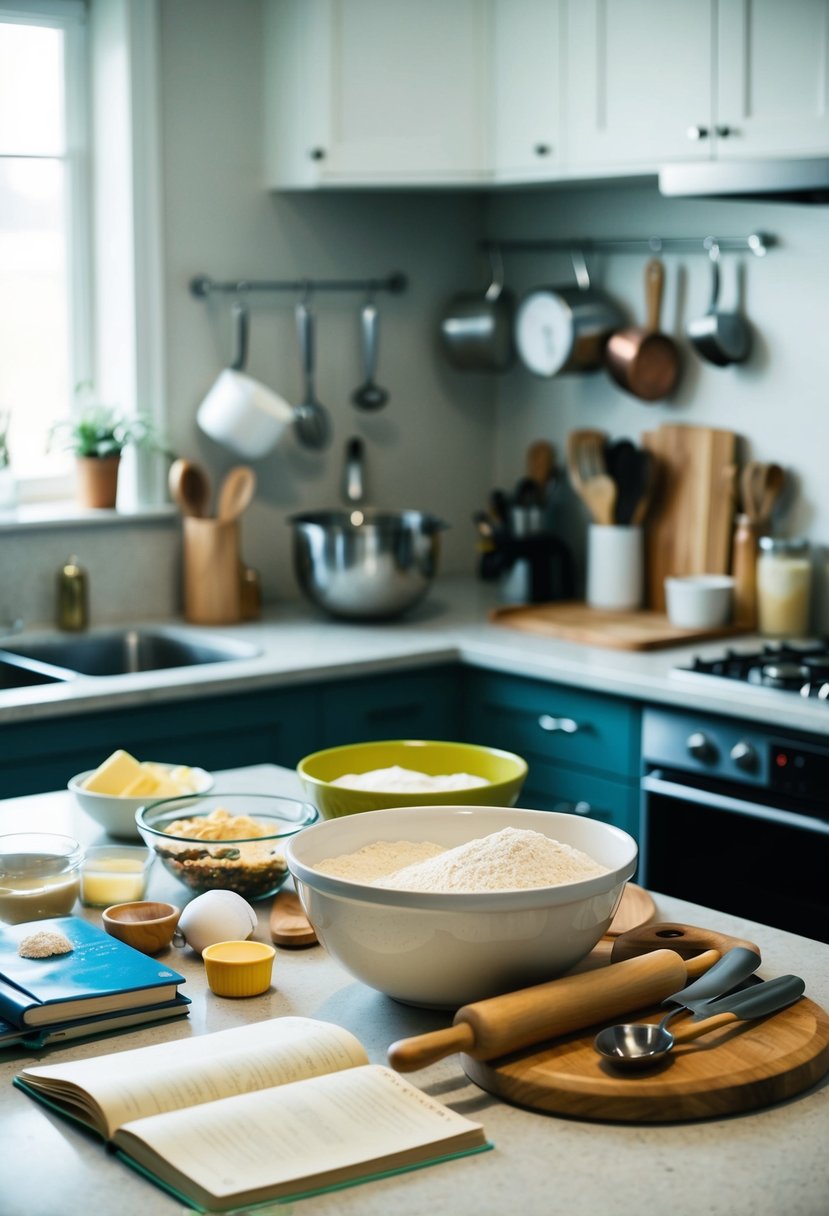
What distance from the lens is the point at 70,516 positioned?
3.50 meters

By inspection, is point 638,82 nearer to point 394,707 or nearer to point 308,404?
point 308,404

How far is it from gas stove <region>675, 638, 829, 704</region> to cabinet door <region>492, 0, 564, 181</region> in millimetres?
1174

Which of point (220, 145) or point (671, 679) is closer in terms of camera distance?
point (671, 679)

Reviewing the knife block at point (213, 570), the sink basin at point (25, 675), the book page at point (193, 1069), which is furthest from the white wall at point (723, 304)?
the book page at point (193, 1069)

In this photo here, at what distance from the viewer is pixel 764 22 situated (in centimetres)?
296

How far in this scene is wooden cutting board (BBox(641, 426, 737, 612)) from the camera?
354cm

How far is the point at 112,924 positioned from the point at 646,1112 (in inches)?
24.5

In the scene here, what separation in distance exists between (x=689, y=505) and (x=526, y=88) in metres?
1.01

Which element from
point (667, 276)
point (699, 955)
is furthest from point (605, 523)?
point (699, 955)

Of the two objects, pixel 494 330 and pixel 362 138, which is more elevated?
pixel 362 138

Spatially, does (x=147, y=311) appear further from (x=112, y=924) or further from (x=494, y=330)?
(x=112, y=924)

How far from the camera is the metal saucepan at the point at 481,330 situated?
394 cm

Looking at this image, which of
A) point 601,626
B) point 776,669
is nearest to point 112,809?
point 776,669

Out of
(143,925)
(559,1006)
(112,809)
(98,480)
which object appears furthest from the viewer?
(98,480)
